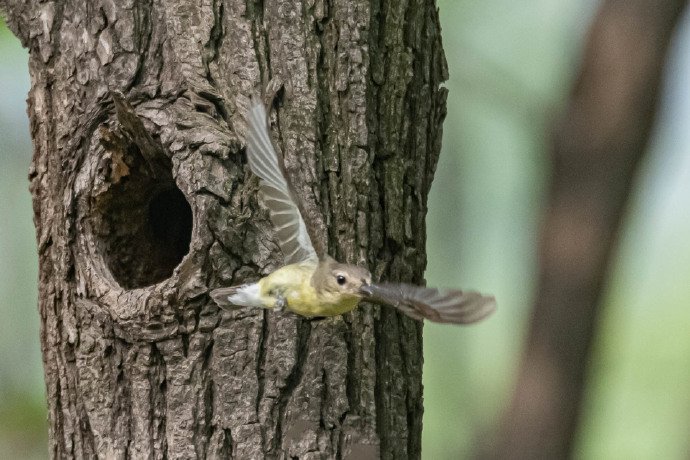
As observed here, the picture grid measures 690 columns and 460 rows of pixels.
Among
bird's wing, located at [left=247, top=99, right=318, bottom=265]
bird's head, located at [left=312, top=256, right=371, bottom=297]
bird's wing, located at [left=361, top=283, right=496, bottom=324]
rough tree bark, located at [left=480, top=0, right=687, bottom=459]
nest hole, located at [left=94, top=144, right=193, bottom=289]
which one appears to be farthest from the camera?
rough tree bark, located at [left=480, top=0, right=687, bottom=459]

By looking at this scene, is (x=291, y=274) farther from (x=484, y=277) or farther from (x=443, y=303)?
(x=484, y=277)

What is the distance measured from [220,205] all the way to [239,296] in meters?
0.24

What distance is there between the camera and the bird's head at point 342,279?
180 centimetres

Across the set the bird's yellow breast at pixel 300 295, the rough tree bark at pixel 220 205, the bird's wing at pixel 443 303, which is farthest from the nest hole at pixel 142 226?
the bird's wing at pixel 443 303

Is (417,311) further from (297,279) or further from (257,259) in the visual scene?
(257,259)

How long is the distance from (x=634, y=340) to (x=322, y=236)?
17.0 feet

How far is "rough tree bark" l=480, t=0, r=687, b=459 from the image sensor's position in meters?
3.16

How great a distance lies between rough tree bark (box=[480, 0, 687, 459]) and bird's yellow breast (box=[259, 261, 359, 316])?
1551mm

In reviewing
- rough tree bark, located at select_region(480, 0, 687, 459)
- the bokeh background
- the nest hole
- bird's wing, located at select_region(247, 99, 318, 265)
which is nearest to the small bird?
bird's wing, located at select_region(247, 99, 318, 265)

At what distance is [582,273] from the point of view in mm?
3262

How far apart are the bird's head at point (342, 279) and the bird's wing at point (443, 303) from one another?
0.13 m

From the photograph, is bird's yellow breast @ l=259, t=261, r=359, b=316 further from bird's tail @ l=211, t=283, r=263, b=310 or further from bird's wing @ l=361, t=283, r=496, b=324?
bird's wing @ l=361, t=283, r=496, b=324

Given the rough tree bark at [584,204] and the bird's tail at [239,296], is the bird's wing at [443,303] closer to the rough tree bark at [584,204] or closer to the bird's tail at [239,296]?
the bird's tail at [239,296]

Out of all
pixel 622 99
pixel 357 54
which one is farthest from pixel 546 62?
pixel 357 54
